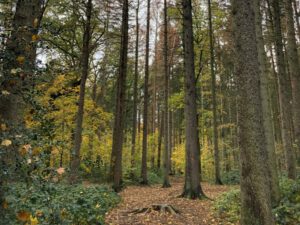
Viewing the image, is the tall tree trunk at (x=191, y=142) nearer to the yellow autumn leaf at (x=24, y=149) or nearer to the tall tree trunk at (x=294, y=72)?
the tall tree trunk at (x=294, y=72)

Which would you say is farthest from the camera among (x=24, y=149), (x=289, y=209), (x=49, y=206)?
(x=289, y=209)

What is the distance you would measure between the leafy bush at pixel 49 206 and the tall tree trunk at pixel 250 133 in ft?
8.56

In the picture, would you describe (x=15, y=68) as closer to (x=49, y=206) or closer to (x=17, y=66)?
(x=17, y=66)

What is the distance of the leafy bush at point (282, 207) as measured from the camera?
5234 millimetres

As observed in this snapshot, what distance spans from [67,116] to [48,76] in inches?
409

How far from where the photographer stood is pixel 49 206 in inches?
96.0

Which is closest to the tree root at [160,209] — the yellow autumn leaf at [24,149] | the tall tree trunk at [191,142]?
the tall tree trunk at [191,142]

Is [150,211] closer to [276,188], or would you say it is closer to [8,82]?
[276,188]

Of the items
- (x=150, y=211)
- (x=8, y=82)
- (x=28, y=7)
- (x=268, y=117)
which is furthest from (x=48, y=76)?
(x=268, y=117)

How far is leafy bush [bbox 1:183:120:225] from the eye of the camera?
2.31m

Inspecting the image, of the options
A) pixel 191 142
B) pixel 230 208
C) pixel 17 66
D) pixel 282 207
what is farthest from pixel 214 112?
pixel 17 66

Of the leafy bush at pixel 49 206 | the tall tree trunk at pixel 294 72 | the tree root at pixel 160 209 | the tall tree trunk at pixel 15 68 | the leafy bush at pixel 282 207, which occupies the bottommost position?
the tree root at pixel 160 209

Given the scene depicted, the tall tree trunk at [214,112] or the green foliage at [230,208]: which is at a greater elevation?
the tall tree trunk at [214,112]

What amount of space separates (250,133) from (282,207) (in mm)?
2430
